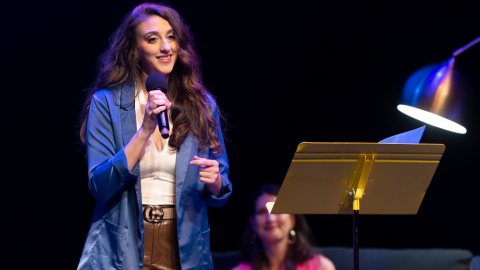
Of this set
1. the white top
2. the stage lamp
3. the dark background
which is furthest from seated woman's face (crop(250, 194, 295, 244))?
the white top

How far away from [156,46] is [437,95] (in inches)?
46.9

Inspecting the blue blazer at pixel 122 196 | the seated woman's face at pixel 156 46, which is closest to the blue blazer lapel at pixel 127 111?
the blue blazer at pixel 122 196

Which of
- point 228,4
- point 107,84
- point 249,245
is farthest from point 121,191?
point 228,4

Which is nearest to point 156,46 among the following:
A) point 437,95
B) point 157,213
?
point 157,213

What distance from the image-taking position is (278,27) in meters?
3.58

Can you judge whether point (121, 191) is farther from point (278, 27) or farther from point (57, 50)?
point (278, 27)

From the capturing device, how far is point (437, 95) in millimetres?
1885

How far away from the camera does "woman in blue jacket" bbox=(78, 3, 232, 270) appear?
4.76 feet

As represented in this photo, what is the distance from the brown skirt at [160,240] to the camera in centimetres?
149

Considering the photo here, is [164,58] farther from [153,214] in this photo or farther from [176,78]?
[153,214]

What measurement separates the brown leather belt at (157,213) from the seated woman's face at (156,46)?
53cm

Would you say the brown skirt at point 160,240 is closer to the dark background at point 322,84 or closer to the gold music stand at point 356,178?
the gold music stand at point 356,178

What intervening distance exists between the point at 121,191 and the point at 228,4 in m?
2.37

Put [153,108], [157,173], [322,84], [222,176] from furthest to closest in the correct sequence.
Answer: [322,84]
[222,176]
[157,173]
[153,108]
